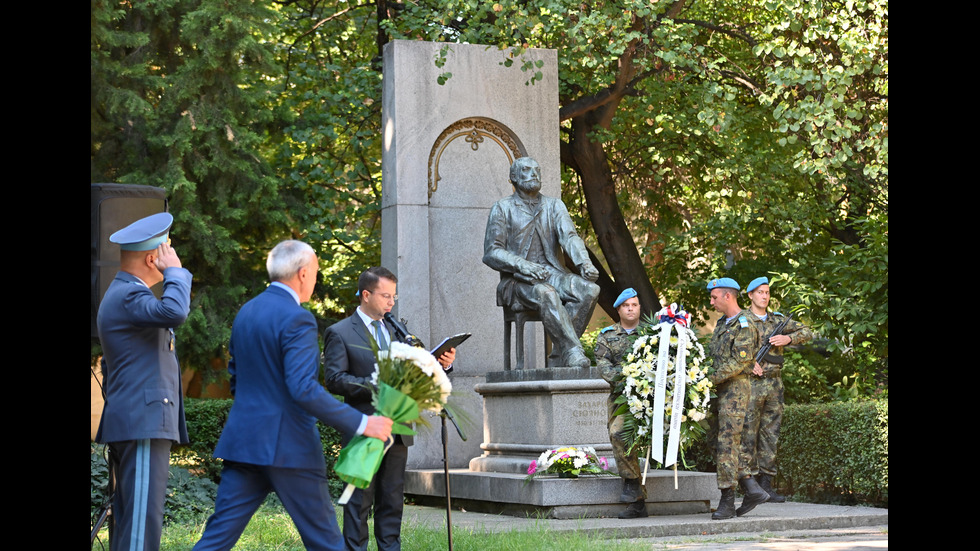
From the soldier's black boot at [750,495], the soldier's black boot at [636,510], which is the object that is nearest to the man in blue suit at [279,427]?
the soldier's black boot at [636,510]

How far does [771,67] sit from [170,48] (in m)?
8.18

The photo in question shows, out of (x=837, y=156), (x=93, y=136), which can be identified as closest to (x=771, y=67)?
(x=837, y=156)

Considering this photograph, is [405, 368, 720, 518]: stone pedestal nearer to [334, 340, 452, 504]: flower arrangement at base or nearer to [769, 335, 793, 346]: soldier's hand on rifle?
[769, 335, 793, 346]: soldier's hand on rifle

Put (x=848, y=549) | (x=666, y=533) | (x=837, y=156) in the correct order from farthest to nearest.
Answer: (x=837, y=156)
(x=666, y=533)
(x=848, y=549)

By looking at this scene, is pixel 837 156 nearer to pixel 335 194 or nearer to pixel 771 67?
pixel 771 67

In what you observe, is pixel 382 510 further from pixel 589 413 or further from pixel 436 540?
pixel 589 413

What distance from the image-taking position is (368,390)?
6.59 meters

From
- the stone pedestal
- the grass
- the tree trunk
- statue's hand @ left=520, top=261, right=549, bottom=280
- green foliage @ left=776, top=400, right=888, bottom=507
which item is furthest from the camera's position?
the tree trunk

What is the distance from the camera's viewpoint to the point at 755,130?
55.7ft

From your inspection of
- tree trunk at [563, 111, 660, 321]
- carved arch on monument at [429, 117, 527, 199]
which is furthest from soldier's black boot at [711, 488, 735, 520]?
tree trunk at [563, 111, 660, 321]

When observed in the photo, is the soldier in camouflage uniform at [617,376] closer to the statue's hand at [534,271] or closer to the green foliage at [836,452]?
the statue's hand at [534,271]

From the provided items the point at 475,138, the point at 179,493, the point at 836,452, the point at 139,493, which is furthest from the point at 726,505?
the point at 475,138

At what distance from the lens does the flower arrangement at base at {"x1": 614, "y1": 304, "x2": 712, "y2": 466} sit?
917 cm
